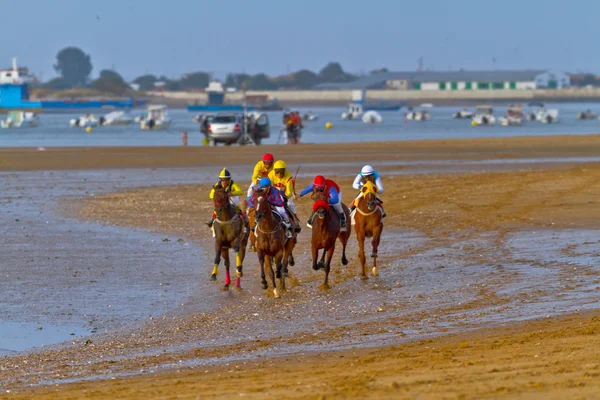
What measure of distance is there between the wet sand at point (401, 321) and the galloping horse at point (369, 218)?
560mm

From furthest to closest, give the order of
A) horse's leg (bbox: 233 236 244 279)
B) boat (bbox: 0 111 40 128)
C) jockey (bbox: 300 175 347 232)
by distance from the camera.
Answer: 1. boat (bbox: 0 111 40 128)
2. jockey (bbox: 300 175 347 232)
3. horse's leg (bbox: 233 236 244 279)

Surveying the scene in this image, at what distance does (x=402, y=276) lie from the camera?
17750 millimetres

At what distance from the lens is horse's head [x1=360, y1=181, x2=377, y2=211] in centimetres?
1777

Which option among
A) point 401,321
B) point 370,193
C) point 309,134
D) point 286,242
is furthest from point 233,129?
point 401,321

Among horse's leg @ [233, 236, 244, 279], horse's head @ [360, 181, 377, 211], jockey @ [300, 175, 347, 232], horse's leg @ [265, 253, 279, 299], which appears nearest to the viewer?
horse's leg @ [265, 253, 279, 299]

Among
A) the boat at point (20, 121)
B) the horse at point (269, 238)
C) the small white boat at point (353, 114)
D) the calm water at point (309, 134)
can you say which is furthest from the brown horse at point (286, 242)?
the small white boat at point (353, 114)

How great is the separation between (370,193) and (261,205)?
2.50 m

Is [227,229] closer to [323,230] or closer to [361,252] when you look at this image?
[323,230]

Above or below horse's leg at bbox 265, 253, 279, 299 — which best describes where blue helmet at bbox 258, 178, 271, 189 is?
above

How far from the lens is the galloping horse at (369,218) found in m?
17.8

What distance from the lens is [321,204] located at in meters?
16.9

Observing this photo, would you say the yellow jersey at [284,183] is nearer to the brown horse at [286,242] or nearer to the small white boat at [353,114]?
the brown horse at [286,242]

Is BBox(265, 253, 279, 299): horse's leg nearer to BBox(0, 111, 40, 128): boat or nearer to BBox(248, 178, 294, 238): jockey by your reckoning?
BBox(248, 178, 294, 238): jockey

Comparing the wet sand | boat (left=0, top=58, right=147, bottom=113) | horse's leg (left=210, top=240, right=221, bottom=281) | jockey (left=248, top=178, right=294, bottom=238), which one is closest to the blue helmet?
jockey (left=248, top=178, right=294, bottom=238)
